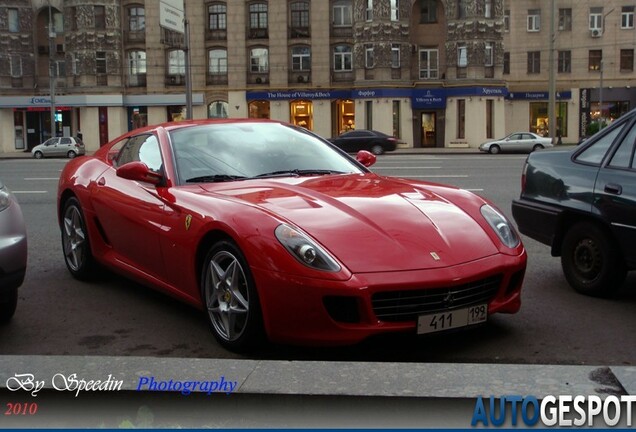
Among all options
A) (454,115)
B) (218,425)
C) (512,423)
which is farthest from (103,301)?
(454,115)

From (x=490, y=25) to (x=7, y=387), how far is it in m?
49.5

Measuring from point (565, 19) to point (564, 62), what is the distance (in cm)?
325

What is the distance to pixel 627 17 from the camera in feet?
187

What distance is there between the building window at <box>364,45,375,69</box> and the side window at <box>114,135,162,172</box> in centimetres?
4505

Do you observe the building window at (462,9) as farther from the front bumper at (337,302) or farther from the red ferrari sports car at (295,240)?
the front bumper at (337,302)

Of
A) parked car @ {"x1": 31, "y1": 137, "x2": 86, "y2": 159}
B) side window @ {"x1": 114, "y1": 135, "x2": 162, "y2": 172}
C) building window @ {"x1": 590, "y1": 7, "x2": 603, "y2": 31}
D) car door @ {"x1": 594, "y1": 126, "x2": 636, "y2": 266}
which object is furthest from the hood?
building window @ {"x1": 590, "y1": 7, "x2": 603, "y2": 31}

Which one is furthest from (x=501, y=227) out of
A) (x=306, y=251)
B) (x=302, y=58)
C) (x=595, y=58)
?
(x=595, y=58)

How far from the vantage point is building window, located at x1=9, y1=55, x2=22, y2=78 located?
54969 millimetres

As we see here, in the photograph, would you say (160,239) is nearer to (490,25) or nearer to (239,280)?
(239,280)

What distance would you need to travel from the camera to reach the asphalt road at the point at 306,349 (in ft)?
14.9

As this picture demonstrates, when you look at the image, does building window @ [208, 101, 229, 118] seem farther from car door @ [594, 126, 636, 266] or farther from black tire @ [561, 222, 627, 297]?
car door @ [594, 126, 636, 266]

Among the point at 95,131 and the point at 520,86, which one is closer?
the point at 95,131

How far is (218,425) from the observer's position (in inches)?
133

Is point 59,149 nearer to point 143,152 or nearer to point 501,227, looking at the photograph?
point 143,152
